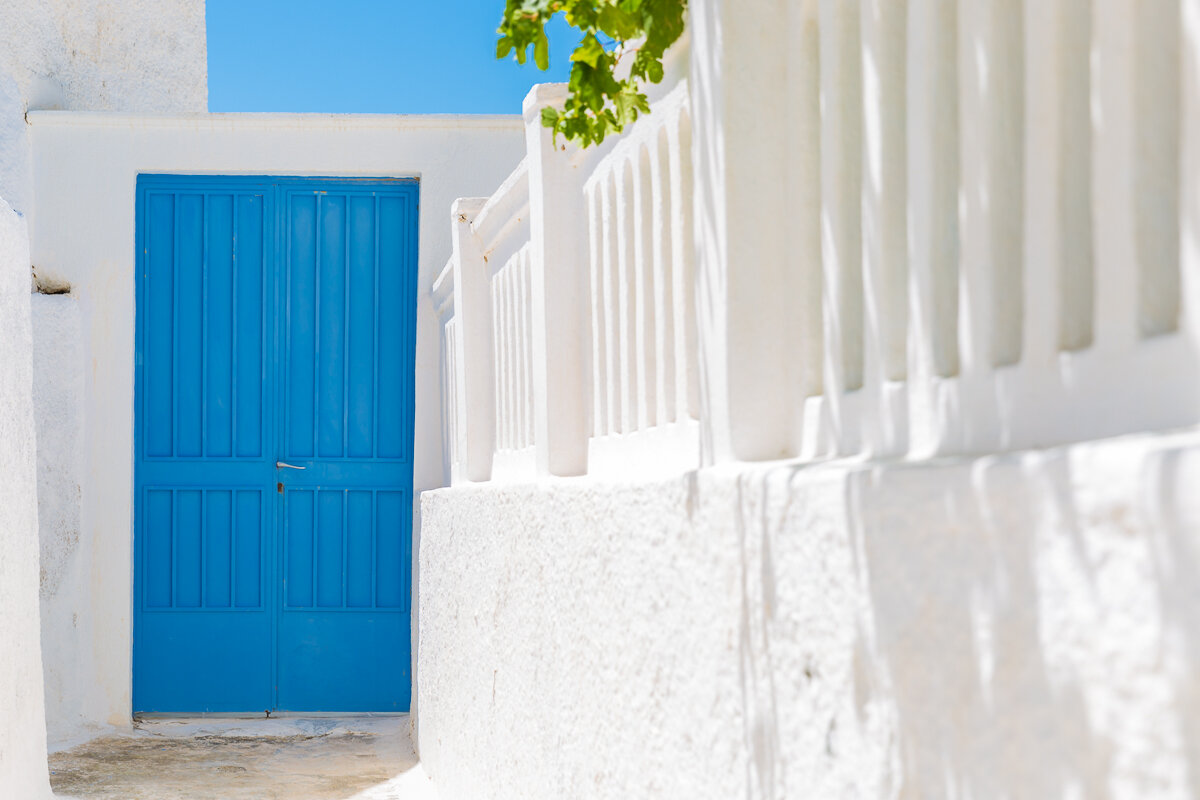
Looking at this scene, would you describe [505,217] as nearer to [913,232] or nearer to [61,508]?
[913,232]

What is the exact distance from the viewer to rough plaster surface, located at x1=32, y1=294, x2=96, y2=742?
7.43 m

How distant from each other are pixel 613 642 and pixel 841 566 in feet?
3.75

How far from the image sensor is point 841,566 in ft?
4.75

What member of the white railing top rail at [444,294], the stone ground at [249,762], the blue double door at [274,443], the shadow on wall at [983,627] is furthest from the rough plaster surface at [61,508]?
the shadow on wall at [983,627]

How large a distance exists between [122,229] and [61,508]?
5.53ft

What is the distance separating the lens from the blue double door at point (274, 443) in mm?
7695

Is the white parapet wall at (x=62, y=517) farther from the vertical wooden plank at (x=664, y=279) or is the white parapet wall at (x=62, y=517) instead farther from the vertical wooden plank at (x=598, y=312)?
the vertical wooden plank at (x=664, y=279)

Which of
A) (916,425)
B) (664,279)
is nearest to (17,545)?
(664,279)

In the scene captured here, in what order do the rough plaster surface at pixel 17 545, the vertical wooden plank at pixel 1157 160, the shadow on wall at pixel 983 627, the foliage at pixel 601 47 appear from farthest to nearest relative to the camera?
the rough plaster surface at pixel 17 545
the foliage at pixel 601 47
the vertical wooden plank at pixel 1157 160
the shadow on wall at pixel 983 627

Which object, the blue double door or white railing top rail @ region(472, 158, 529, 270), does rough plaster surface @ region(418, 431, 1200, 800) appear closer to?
white railing top rail @ region(472, 158, 529, 270)

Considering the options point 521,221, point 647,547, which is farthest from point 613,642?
point 521,221

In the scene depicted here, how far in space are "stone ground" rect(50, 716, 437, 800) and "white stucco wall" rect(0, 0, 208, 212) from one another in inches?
128

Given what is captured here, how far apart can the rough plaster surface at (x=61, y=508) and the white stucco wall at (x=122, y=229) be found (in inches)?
0.6

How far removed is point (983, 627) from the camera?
1.15m
